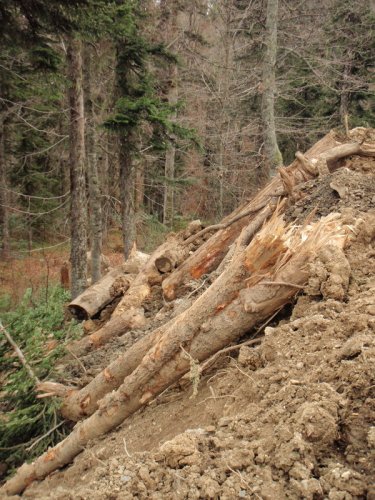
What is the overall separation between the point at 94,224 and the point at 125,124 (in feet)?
9.61

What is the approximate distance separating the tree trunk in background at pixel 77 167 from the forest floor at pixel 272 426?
21.6 feet

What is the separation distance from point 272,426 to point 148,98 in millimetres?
9945

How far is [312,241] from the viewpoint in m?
3.12

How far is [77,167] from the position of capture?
30.0ft

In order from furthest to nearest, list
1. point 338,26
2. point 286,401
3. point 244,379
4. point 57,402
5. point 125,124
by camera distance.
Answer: point 338,26 → point 125,124 → point 57,402 → point 244,379 → point 286,401

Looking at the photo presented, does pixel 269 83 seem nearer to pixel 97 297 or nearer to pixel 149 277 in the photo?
pixel 149 277

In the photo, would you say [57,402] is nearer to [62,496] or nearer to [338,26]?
[62,496]

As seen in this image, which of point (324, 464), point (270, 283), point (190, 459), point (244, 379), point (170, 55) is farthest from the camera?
point (170, 55)

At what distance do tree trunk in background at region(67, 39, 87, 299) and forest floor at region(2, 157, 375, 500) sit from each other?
259 inches

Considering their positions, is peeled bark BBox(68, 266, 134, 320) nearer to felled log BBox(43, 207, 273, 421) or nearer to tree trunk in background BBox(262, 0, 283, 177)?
felled log BBox(43, 207, 273, 421)

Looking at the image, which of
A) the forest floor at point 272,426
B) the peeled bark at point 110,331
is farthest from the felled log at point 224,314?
the peeled bark at point 110,331

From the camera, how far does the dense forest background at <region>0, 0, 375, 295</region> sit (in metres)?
9.15

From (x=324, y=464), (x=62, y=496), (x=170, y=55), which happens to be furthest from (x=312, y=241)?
(x=170, y=55)

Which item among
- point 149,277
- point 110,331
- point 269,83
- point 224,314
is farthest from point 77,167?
point 224,314
